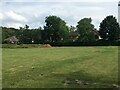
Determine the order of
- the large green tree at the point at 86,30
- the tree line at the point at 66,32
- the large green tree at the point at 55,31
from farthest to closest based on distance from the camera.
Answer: the large green tree at the point at 55,31, the large green tree at the point at 86,30, the tree line at the point at 66,32

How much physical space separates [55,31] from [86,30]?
1108cm

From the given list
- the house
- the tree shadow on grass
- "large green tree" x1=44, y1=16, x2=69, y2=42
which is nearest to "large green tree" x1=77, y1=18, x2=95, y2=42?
"large green tree" x1=44, y1=16, x2=69, y2=42

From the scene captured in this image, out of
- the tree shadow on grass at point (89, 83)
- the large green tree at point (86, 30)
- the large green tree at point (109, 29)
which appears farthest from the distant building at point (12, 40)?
the tree shadow on grass at point (89, 83)

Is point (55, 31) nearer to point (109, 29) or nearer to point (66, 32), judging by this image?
point (66, 32)

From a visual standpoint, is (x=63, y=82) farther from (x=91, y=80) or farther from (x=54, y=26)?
(x=54, y=26)

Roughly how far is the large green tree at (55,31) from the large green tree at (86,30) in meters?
5.32

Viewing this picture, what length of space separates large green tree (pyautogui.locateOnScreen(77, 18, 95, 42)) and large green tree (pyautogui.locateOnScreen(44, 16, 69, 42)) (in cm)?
532

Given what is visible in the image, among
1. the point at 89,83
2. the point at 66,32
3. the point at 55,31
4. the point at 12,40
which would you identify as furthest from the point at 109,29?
the point at 89,83

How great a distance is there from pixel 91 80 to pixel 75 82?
0.83 meters

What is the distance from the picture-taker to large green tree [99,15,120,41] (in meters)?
98.9

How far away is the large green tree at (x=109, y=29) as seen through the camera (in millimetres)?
98938

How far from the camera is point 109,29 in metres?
103

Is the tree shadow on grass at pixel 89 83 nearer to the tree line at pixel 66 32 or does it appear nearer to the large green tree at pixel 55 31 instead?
the tree line at pixel 66 32

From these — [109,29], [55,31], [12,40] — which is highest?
[109,29]
